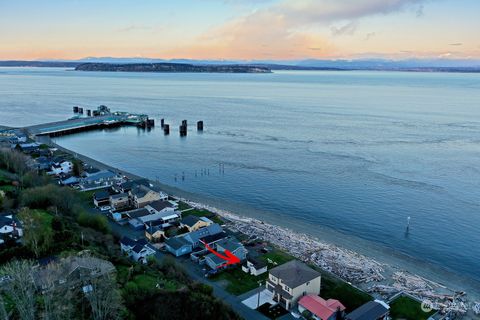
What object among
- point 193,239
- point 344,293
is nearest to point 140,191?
point 193,239

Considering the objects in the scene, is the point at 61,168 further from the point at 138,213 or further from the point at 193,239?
the point at 193,239

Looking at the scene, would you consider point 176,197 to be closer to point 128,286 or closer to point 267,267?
point 267,267

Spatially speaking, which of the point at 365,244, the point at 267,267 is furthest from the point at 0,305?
the point at 365,244

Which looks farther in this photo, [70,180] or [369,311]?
[70,180]

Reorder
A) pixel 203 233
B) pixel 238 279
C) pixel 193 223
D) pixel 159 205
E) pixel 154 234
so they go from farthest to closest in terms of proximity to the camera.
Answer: pixel 159 205 < pixel 193 223 < pixel 154 234 < pixel 203 233 < pixel 238 279

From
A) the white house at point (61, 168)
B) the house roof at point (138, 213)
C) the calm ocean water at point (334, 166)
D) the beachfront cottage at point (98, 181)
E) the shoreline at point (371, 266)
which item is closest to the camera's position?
the shoreline at point (371, 266)

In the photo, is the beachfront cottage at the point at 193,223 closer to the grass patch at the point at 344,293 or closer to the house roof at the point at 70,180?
the grass patch at the point at 344,293

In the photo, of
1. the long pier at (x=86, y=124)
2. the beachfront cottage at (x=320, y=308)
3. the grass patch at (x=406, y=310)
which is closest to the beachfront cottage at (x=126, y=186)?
the beachfront cottage at (x=320, y=308)
